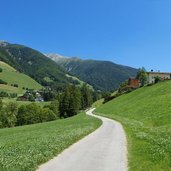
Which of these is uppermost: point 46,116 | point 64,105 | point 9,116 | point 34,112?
point 64,105

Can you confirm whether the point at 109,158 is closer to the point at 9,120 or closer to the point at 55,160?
the point at 55,160

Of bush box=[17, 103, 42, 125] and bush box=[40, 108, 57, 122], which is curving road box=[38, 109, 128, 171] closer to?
bush box=[17, 103, 42, 125]

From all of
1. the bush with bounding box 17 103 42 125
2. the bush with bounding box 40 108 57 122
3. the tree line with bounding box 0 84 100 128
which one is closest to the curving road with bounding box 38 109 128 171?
the tree line with bounding box 0 84 100 128

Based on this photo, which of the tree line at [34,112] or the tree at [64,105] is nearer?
the tree line at [34,112]

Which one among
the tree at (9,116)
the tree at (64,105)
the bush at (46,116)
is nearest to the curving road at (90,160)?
the tree at (9,116)

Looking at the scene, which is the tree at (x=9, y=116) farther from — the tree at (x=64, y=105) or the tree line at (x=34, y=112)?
the tree at (x=64, y=105)

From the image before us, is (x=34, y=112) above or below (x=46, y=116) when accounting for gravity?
above

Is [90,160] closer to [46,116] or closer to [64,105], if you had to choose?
[46,116]

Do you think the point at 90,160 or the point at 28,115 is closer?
the point at 90,160

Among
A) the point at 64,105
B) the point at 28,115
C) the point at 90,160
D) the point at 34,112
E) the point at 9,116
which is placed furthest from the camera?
the point at 64,105

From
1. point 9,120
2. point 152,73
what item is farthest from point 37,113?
point 152,73

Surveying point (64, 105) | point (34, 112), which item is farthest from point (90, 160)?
point (64, 105)

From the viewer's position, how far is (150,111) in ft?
230

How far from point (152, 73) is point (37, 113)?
237ft
